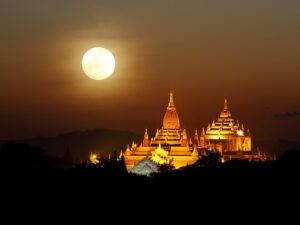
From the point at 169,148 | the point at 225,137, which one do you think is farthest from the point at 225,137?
the point at 169,148

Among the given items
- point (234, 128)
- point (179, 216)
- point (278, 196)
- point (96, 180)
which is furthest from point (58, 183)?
point (234, 128)

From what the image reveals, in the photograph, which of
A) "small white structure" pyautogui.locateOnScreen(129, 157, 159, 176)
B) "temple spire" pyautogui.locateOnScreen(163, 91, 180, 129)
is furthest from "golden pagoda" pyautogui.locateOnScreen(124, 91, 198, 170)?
"small white structure" pyautogui.locateOnScreen(129, 157, 159, 176)

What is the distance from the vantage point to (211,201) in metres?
54.0

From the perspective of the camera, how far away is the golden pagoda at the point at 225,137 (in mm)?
125562

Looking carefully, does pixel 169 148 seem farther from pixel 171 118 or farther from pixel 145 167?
pixel 145 167

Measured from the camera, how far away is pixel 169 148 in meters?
111

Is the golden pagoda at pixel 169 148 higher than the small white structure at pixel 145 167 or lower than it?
higher

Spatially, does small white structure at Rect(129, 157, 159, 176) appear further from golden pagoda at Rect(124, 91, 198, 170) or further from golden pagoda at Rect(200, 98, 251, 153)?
golden pagoda at Rect(200, 98, 251, 153)

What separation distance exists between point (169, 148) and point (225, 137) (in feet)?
56.2

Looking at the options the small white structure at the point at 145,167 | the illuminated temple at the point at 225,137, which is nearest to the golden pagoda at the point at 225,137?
the illuminated temple at the point at 225,137

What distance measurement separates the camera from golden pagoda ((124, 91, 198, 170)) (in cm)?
10688

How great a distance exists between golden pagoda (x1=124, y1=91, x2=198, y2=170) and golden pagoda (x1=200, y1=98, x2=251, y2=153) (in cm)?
841

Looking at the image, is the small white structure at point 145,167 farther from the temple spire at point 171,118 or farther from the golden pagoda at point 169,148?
the temple spire at point 171,118

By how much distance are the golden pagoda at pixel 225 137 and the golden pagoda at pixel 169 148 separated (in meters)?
8.41
